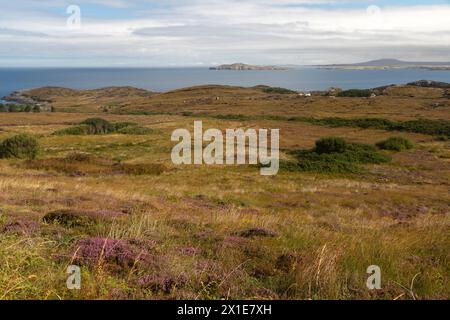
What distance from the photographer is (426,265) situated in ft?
23.2

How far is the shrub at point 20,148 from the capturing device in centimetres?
4494

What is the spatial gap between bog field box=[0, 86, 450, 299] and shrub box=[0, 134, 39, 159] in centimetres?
12

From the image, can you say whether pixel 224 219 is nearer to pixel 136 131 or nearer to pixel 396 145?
pixel 396 145

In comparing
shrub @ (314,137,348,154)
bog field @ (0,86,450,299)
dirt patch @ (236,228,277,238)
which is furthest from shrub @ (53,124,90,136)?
dirt patch @ (236,228,277,238)

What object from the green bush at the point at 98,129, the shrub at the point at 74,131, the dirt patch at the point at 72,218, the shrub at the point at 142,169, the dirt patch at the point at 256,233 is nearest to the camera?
the dirt patch at the point at 256,233

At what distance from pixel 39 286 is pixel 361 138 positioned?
75524 millimetres

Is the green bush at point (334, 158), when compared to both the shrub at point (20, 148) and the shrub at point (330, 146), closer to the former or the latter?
the shrub at point (330, 146)

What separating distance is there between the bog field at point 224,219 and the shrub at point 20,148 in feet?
0.40

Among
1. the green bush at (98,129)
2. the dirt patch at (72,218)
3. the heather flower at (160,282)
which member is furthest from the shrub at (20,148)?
the heather flower at (160,282)

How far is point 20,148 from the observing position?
4506 cm

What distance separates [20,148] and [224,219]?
3942 centimetres

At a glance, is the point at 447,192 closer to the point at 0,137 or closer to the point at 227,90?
the point at 0,137
